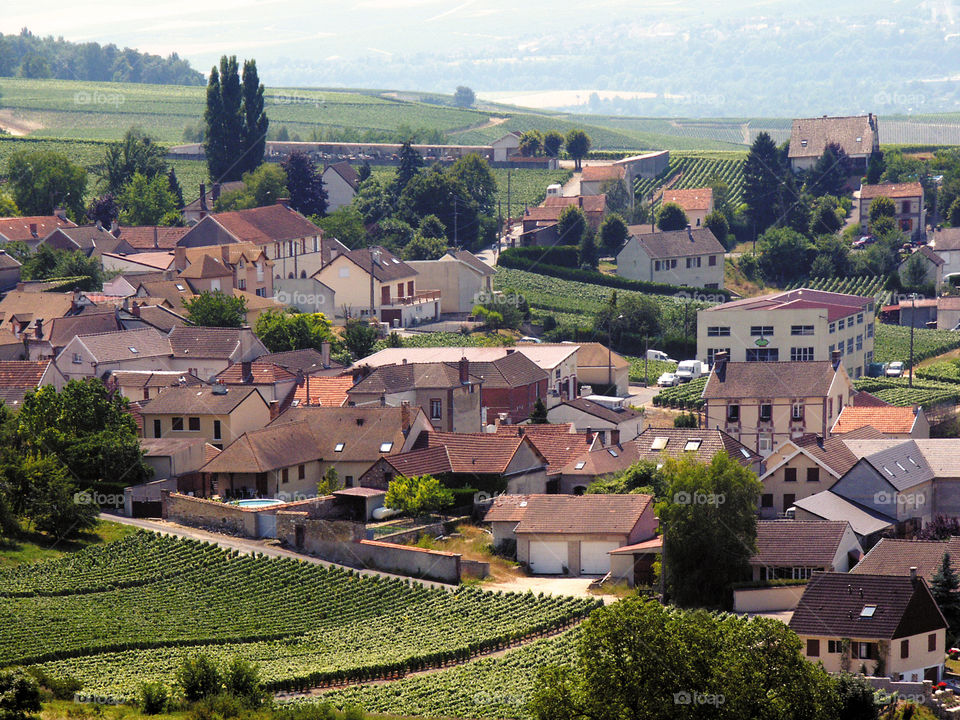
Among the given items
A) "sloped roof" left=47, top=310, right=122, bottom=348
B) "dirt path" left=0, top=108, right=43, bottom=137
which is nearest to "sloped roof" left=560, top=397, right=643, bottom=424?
"sloped roof" left=47, top=310, right=122, bottom=348

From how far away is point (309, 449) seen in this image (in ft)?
222

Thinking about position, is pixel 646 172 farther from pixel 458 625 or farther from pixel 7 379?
pixel 458 625

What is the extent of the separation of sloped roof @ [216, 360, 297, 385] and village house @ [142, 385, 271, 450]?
12.9ft

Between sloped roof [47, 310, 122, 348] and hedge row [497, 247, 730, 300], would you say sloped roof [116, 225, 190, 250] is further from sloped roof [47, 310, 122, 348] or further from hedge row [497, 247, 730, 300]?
hedge row [497, 247, 730, 300]

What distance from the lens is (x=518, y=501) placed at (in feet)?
209

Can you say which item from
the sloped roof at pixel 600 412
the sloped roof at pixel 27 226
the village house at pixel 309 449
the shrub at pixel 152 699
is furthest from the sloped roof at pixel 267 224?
the shrub at pixel 152 699

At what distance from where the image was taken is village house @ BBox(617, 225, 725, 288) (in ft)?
389

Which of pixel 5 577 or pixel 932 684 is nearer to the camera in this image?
pixel 932 684

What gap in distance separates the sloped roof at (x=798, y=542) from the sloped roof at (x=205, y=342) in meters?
30.7

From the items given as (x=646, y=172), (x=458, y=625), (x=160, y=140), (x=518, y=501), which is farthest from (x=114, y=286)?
(x=160, y=140)

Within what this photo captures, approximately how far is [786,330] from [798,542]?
3840 cm

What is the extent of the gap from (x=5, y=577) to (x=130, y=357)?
2509 cm

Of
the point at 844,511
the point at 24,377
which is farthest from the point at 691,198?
the point at 844,511

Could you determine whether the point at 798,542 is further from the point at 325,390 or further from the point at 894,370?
the point at 894,370
